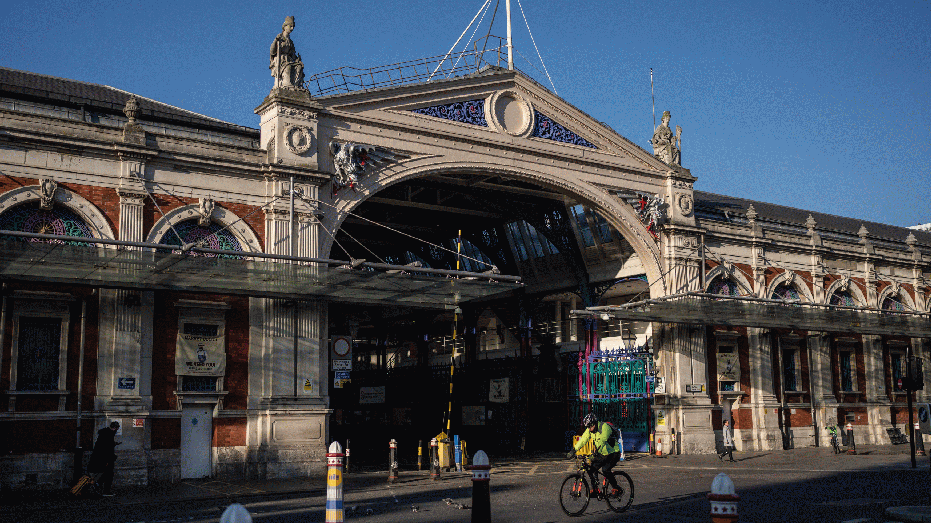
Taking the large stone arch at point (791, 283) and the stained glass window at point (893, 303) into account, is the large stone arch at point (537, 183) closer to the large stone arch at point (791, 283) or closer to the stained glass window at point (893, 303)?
the large stone arch at point (791, 283)

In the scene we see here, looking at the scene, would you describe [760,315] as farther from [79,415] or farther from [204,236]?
[79,415]

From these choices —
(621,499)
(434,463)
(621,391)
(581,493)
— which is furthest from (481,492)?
(621,391)

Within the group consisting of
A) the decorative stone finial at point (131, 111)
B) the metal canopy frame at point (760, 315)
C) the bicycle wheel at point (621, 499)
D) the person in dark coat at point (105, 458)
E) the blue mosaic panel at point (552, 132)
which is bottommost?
the bicycle wheel at point (621, 499)

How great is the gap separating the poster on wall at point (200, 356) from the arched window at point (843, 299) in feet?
90.6

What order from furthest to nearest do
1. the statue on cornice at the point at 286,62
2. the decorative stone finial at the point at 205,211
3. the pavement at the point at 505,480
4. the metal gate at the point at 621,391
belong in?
the metal gate at the point at 621,391 < the statue on cornice at the point at 286,62 < the decorative stone finial at the point at 205,211 < the pavement at the point at 505,480

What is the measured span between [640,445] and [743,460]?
419 cm

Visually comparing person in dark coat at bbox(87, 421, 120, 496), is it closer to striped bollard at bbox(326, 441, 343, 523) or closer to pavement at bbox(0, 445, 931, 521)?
pavement at bbox(0, 445, 931, 521)

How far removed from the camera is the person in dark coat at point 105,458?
773 inches

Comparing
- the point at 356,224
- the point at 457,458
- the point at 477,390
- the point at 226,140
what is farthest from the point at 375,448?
the point at 226,140

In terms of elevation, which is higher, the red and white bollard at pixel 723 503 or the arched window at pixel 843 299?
the arched window at pixel 843 299

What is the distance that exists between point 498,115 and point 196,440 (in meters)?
14.5

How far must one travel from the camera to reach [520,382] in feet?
121

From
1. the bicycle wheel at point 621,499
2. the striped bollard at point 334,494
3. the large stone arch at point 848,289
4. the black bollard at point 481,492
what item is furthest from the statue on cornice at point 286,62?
the large stone arch at point 848,289

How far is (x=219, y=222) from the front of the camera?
24.6 m
